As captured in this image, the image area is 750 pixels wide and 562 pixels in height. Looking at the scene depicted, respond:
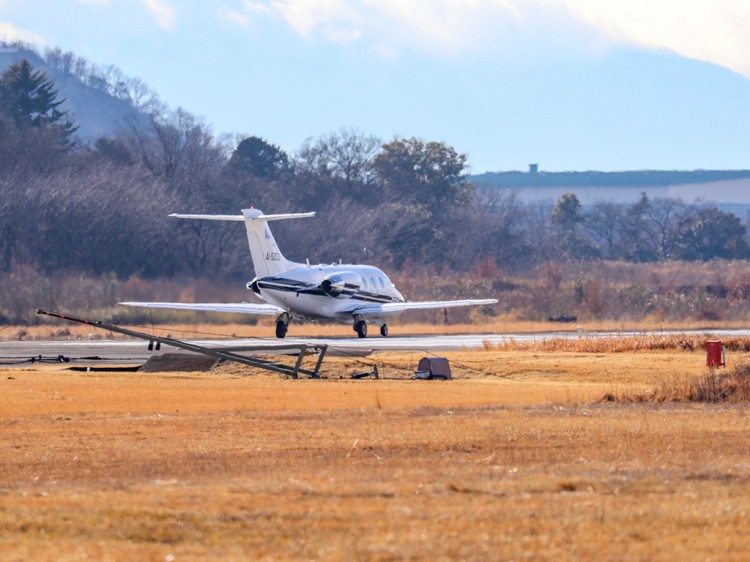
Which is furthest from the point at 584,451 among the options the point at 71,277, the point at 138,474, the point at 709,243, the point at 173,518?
the point at 709,243

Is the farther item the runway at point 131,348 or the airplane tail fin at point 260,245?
the airplane tail fin at point 260,245

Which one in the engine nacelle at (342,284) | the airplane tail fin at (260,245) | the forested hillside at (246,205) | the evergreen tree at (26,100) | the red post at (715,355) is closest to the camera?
the red post at (715,355)

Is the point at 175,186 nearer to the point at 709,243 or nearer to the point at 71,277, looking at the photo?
the point at 71,277

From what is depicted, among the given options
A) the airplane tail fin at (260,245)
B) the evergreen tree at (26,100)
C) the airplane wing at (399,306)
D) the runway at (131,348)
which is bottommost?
the runway at (131,348)

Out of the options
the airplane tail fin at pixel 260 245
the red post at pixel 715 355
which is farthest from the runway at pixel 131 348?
the red post at pixel 715 355

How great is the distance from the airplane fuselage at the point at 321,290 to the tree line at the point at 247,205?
13.9 meters

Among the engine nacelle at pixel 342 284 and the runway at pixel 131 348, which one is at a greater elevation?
the engine nacelle at pixel 342 284

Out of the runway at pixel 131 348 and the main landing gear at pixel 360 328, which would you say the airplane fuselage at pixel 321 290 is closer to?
the main landing gear at pixel 360 328

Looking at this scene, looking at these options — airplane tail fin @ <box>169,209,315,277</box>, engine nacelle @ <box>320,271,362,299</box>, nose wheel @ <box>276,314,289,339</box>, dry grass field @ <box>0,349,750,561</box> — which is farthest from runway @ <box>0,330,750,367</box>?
dry grass field @ <box>0,349,750,561</box>

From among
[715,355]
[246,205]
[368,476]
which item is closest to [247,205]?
[246,205]

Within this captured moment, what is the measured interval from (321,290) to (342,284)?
109 centimetres

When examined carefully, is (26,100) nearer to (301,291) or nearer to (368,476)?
(301,291)

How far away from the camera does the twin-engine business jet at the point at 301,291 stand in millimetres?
52406

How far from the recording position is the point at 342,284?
54.2 m
